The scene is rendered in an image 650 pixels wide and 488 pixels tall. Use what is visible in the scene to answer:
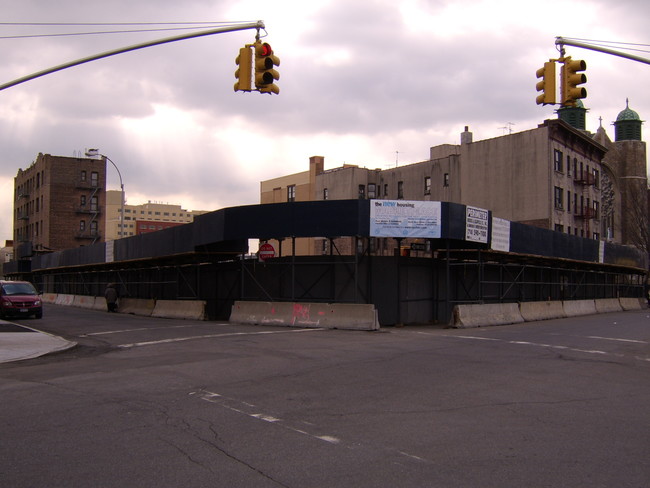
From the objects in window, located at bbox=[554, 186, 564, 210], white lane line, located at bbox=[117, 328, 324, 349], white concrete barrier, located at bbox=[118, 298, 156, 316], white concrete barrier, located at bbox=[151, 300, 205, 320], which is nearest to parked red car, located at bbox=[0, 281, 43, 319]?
white concrete barrier, located at bbox=[118, 298, 156, 316]

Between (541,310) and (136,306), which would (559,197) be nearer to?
(541,310)

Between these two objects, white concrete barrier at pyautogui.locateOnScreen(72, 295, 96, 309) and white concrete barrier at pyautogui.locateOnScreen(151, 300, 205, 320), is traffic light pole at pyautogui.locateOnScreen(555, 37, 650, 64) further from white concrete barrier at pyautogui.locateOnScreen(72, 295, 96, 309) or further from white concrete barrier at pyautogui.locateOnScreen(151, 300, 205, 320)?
white concrete barrier at pyautogui.locateOnScreen(72, 295, 96, 309)

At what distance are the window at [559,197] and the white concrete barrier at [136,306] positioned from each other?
115 feet

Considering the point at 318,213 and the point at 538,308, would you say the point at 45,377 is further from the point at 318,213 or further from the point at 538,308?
the point at 538,308

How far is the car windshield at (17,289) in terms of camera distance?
95.3 feet

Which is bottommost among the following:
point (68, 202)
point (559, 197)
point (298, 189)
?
point (559, 197)

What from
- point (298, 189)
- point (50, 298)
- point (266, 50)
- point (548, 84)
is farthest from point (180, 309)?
point (298, 189)

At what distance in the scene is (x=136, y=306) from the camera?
111 ft

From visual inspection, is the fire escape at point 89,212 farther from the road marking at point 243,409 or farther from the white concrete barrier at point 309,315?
the road marking at point 243,409

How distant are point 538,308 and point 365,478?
81.7 ft

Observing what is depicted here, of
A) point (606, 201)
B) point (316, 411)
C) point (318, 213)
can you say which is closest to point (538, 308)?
point (318, 213)

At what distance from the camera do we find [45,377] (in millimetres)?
11445

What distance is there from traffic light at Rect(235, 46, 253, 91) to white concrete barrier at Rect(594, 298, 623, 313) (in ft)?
98.2

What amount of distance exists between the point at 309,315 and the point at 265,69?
12.0 metres
